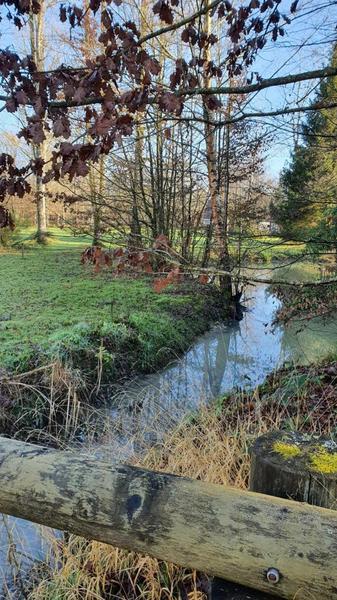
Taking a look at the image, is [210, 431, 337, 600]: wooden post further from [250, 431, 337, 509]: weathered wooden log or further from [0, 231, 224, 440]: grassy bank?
[0, 231, 224, 440]: grassy bank

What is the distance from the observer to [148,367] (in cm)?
646

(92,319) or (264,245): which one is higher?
(264,245)

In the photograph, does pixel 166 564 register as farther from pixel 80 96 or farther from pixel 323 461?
pixel 80 96

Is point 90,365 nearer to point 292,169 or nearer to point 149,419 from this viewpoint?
point 149,419

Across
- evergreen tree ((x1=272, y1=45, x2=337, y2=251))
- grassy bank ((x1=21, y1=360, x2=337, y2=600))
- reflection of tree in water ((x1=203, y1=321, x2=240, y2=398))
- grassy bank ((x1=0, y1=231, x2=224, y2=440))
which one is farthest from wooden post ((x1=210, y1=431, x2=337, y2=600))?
reflection of tree in water ((x1=203, y1=321, x2=240, y2=398))

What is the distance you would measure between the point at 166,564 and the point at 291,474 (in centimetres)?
159

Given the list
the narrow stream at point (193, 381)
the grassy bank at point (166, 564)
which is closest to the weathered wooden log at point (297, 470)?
the grassy bank at point (166, 564)

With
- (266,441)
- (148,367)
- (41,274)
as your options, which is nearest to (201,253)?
(41,274)

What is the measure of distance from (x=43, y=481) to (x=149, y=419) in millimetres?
3107

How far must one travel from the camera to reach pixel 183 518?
114cm

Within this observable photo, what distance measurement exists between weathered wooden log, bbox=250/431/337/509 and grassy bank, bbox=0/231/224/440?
3.14 metres

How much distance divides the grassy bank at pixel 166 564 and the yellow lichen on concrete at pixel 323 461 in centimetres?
120

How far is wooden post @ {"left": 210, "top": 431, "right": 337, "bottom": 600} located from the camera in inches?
46.4

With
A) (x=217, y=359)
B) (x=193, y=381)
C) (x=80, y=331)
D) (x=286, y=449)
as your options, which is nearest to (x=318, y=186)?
(x=217, y=359)
